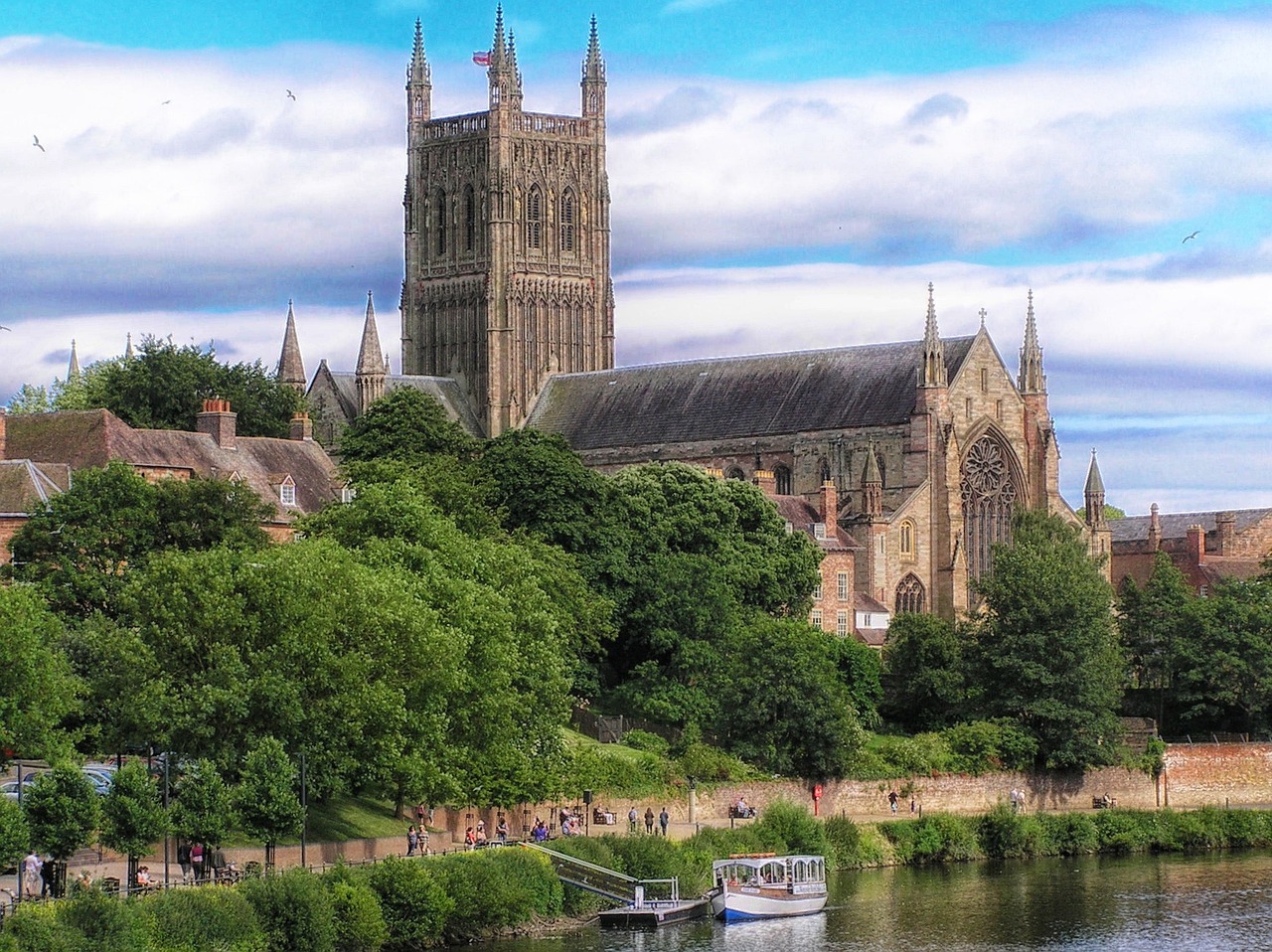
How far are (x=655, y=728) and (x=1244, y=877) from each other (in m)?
20.4

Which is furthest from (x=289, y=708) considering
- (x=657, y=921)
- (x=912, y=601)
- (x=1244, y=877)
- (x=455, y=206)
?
(x=455, y=206)

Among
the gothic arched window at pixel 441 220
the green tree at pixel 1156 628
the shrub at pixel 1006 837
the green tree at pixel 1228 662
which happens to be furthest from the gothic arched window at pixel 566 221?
the shrub at pixel 1006 837

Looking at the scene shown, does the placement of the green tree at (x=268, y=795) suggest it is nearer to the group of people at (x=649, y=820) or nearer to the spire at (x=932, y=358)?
the group of people at (x=649, y=820)

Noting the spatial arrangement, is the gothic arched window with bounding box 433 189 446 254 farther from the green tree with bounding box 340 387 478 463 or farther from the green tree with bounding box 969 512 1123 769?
the green tree with bounding box 969 512 1123 769

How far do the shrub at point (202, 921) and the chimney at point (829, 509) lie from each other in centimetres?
6800

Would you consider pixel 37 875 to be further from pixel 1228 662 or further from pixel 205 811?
pixel 1228 662

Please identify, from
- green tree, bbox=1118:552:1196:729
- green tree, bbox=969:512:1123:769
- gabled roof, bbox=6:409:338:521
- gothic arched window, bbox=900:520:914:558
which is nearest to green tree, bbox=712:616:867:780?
green tree, bbox=969:512:1123:769

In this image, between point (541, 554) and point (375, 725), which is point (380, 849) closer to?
point (375, 725)

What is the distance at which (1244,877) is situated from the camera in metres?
75.2

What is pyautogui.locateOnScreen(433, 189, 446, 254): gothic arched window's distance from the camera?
153750 millimetres

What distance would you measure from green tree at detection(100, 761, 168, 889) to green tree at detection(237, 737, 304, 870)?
98.3 inches

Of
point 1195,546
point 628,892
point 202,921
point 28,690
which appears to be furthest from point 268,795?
point 1195,546

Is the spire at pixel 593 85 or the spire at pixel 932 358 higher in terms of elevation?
the spire at pixel 593 85

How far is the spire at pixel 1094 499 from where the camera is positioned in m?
133
